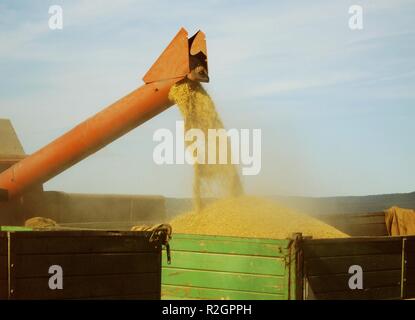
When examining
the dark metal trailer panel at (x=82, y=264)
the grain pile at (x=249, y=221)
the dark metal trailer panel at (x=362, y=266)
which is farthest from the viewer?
the grain pile at (x=249, y=221)

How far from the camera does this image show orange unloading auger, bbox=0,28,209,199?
859 centimetres

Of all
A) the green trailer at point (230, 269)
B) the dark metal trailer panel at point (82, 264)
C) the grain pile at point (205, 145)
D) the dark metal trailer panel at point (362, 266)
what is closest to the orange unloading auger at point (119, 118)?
the grain pile at point (205, 145)

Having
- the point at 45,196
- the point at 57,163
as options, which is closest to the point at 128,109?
the point at 57,163

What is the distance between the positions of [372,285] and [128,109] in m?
4.26

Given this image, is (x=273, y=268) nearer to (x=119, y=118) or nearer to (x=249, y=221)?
(x=249, y=221)

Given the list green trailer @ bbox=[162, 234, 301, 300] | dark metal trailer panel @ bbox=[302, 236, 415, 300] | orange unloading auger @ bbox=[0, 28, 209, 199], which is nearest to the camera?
green trailer @ bbox=[162, 234, 301, 300]

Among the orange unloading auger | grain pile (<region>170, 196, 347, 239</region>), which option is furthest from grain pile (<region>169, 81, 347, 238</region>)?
the orange unloading auger

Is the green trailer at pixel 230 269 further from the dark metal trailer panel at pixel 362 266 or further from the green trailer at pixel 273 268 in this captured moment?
the dark metal trailer panel at pixel 362 266

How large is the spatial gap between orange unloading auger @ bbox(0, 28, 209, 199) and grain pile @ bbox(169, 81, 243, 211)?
0.20m

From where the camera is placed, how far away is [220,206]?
27.1 feet

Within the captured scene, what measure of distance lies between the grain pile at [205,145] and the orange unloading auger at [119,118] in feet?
0.64

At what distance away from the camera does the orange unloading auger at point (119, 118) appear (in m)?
8.59

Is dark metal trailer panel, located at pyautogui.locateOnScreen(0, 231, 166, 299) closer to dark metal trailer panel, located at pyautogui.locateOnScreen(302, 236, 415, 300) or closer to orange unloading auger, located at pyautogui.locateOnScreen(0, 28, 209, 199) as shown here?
dark metal trailer panel, located at pyautogui.locateOnScreen(302, 236, 415, 300)

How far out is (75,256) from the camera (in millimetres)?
5109
